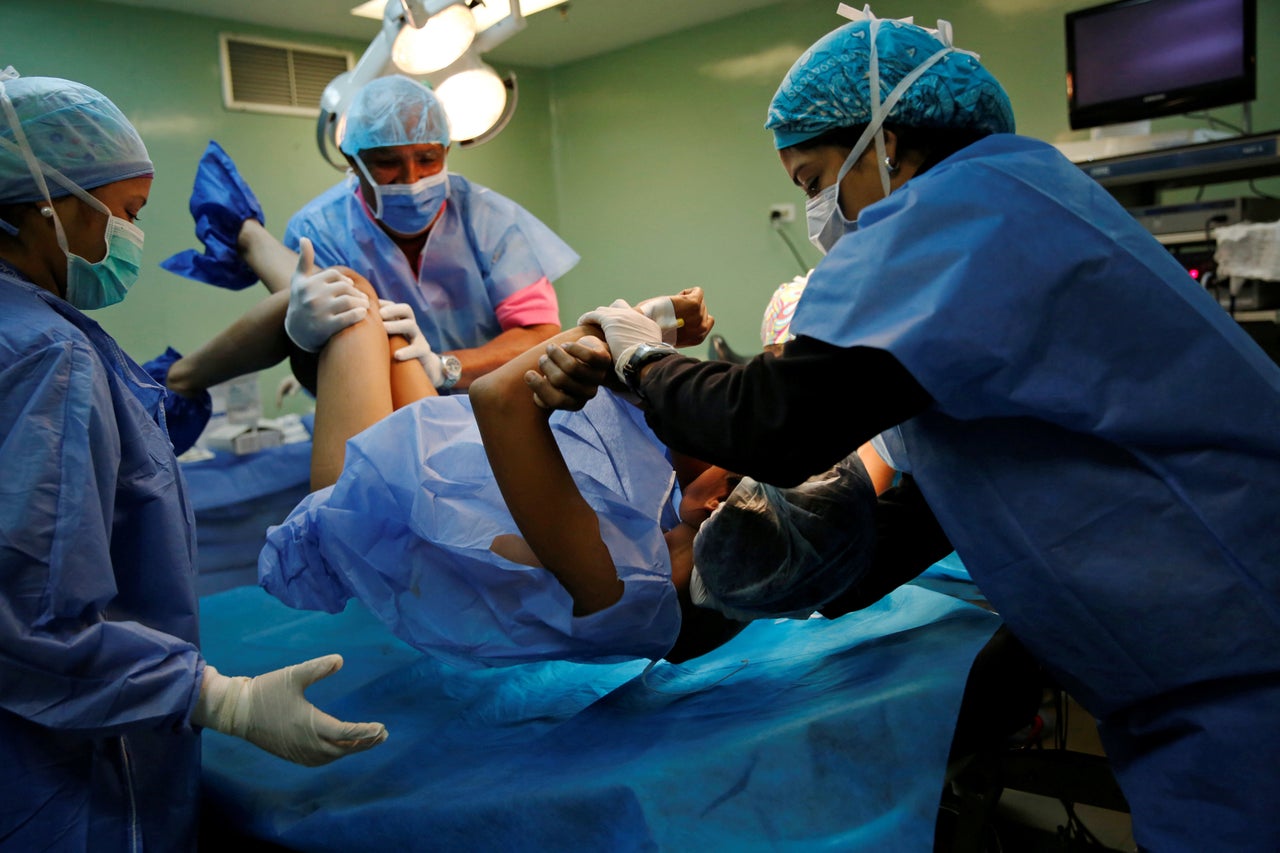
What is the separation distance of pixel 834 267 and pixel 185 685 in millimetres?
891

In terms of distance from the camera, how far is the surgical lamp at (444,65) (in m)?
2.52

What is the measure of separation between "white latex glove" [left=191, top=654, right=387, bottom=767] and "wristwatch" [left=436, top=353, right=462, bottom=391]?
1.22 meters

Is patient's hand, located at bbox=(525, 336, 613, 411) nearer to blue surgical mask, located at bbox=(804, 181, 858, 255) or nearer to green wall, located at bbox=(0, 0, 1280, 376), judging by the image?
blue surgical mask, located at bbox=(804, 181, 858, 255)

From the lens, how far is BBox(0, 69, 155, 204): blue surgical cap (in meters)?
1.18

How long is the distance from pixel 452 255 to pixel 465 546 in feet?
4.29

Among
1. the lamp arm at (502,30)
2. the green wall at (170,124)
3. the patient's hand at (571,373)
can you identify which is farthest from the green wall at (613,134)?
the patient's hand at (571,373)

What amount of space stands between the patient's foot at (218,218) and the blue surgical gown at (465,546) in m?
1.17

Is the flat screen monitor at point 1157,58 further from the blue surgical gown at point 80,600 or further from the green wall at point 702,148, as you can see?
the blue surgical gown at point 80,600

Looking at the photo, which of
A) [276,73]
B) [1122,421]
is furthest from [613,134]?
[1122,421]

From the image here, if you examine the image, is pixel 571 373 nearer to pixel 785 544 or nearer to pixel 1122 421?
pixel 785 544

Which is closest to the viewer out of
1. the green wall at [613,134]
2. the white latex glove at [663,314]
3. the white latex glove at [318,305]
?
the white latex glove at [663,314]

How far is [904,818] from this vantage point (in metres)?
1.13

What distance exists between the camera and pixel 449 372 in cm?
238

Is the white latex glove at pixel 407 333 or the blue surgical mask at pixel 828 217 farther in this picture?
the white latex glove at pixel 407 333
